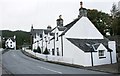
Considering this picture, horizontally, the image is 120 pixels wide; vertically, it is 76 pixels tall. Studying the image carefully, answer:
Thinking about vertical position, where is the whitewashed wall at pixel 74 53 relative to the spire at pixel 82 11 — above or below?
below

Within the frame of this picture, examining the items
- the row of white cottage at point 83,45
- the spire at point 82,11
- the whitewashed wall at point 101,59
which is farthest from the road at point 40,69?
the spire at point 82,11

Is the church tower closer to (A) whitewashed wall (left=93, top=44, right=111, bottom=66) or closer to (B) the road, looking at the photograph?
(A) whitewashed wall (left=93, top=44, right=111, bottom=66)

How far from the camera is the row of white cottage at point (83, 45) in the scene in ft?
103

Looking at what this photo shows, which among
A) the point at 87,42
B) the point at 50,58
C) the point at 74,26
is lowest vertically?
the point at 50,58

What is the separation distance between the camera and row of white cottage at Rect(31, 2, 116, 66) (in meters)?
31.5

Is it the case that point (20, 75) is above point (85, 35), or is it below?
below

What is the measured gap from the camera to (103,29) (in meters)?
56.1

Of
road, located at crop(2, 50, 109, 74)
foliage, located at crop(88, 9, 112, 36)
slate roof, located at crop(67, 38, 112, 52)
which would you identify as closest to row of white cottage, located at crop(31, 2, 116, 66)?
slate roof, located at crop(67, 38, 112, 52)

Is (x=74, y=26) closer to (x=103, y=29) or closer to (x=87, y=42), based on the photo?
(x=87, y=42)

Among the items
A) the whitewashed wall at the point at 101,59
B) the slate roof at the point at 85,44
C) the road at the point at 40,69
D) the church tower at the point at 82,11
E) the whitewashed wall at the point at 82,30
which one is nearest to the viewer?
the road at the point at 40,69

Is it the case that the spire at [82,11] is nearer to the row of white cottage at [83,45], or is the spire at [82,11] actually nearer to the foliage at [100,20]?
the row of white cottage at [83,45]

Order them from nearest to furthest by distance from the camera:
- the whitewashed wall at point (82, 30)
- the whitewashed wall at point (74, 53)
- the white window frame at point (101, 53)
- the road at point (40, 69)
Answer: the road at point (40, 69), the whitewashed wall at point (74, 53), the white window frame at point (101, 53), the whitewashed wall at point (82, 30)

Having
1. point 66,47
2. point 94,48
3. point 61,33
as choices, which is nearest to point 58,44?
point 61,33

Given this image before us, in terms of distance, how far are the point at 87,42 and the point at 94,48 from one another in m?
3.80
